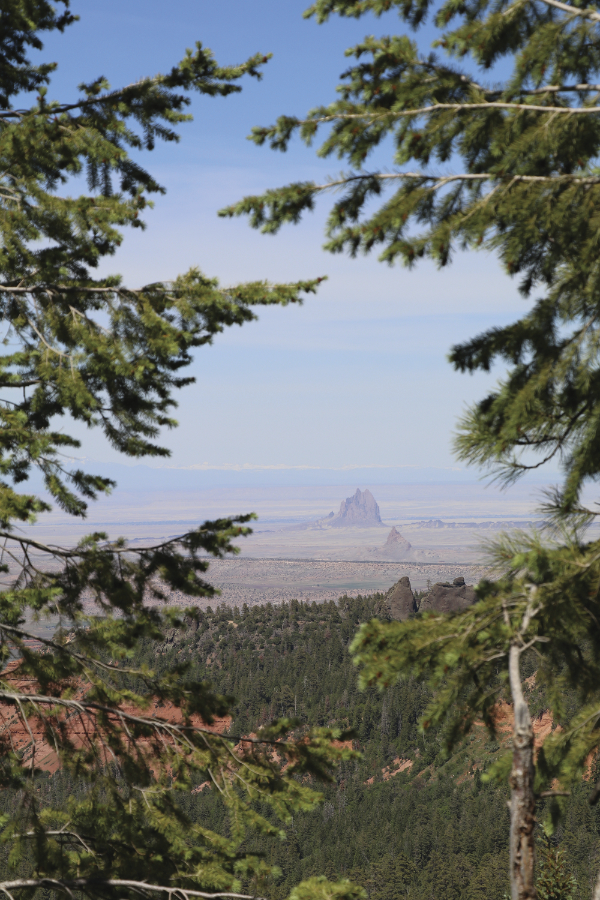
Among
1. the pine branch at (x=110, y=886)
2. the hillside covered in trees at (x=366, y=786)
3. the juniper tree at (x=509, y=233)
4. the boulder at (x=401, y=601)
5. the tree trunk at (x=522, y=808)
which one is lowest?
the hillside covered in trees at (x=366, y=786)

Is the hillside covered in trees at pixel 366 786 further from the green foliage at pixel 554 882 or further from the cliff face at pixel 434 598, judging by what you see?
the green foliage at pixel 554 882

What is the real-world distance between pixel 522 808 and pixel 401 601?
508 ft

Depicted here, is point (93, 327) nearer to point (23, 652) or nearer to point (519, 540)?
point (23, 652)

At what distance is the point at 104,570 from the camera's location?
8.19 m

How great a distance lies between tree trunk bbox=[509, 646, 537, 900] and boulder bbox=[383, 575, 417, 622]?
500 ft

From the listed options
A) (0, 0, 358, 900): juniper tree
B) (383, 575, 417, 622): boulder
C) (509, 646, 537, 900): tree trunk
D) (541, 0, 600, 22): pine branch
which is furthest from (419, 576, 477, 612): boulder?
(541, 0, 600, 22): pine branch

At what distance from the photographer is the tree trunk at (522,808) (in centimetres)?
493

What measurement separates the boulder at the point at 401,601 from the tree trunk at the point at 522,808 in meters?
152

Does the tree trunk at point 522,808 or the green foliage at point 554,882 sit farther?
the green foliage at point 554,882

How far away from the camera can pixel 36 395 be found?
8039mm

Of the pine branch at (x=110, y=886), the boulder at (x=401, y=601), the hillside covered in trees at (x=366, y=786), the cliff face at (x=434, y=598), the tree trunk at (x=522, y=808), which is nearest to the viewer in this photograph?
the tree trunk at (x=522, y=808)

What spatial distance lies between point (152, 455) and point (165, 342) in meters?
2.00

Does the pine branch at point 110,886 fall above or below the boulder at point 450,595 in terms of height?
above

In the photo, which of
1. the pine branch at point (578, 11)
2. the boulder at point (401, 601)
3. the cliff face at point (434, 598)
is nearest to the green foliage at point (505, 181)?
the pine branch at point (578, 11)
